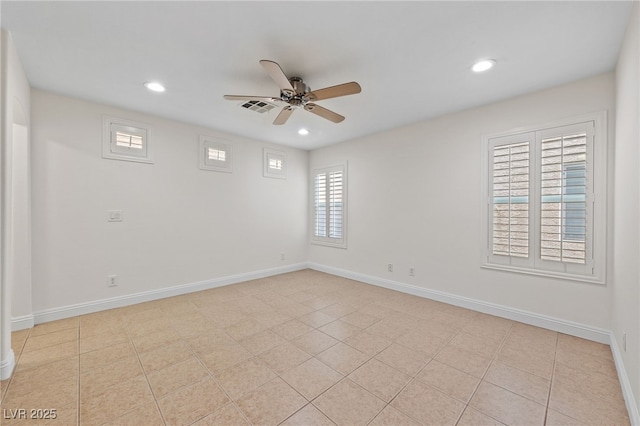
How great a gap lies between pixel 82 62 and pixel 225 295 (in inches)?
125

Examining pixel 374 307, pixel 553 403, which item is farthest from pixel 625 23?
pixel 374 307

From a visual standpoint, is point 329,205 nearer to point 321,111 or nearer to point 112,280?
point 321,111

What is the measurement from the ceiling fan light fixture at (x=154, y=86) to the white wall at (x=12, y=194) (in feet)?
Result: 3.13

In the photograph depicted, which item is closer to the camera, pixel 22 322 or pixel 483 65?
pixel 483 65

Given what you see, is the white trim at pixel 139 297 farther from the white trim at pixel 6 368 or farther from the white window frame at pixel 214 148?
the white window frame at pixel 214 148

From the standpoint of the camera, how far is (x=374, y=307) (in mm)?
3512

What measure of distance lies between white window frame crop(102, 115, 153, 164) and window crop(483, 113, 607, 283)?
4.55 m

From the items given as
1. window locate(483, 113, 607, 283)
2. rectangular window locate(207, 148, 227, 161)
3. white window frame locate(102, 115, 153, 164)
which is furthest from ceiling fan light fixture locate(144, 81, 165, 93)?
window locate(483, 113, 607, 283)

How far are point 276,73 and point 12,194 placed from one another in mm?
2454

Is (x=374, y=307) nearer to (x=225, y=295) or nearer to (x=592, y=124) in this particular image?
(x=225, y=295)

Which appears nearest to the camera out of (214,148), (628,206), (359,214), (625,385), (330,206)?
(625,385)

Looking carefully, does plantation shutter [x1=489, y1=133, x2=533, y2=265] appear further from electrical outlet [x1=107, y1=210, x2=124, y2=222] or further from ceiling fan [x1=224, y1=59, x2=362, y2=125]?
electrical outlet [x1=107, y1=210, x2=124, y2=222]

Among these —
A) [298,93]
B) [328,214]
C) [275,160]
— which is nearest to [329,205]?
[328,214]

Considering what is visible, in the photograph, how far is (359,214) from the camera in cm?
484
